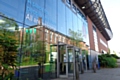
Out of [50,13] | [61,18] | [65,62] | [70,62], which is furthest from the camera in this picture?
[61,18]

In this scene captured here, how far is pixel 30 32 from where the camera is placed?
700 cm

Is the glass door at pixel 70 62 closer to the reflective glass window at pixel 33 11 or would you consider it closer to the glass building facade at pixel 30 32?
the glass building facade at pixel 30 32

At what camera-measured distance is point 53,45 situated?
9492 millimetres

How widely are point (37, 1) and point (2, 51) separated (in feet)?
14.4

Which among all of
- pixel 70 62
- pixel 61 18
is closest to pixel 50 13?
pixel 61 18

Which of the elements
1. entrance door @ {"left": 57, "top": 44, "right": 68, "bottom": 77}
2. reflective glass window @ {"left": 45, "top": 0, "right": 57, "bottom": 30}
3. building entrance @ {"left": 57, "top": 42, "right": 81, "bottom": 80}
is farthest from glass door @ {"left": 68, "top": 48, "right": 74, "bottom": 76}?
reflective glass window @ {"left": 45, "top": 0, "right": 57, "bottom": 30}

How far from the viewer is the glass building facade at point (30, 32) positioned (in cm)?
543

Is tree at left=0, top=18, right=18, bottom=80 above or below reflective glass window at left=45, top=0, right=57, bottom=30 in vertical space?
below

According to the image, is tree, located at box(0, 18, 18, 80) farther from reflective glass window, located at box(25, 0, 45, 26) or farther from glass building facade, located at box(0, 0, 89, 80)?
reflective glass window, located at box(25, 0, 45, 26)

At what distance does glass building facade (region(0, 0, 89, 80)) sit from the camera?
17.8 feet

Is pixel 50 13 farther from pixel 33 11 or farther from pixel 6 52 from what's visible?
pixel 6 52

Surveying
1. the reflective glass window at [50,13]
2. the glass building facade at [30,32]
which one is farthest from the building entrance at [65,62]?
the reflective glass window at [50,13]

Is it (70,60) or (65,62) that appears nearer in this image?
(65,62)

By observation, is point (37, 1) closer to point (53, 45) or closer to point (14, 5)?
point (14, 5)
